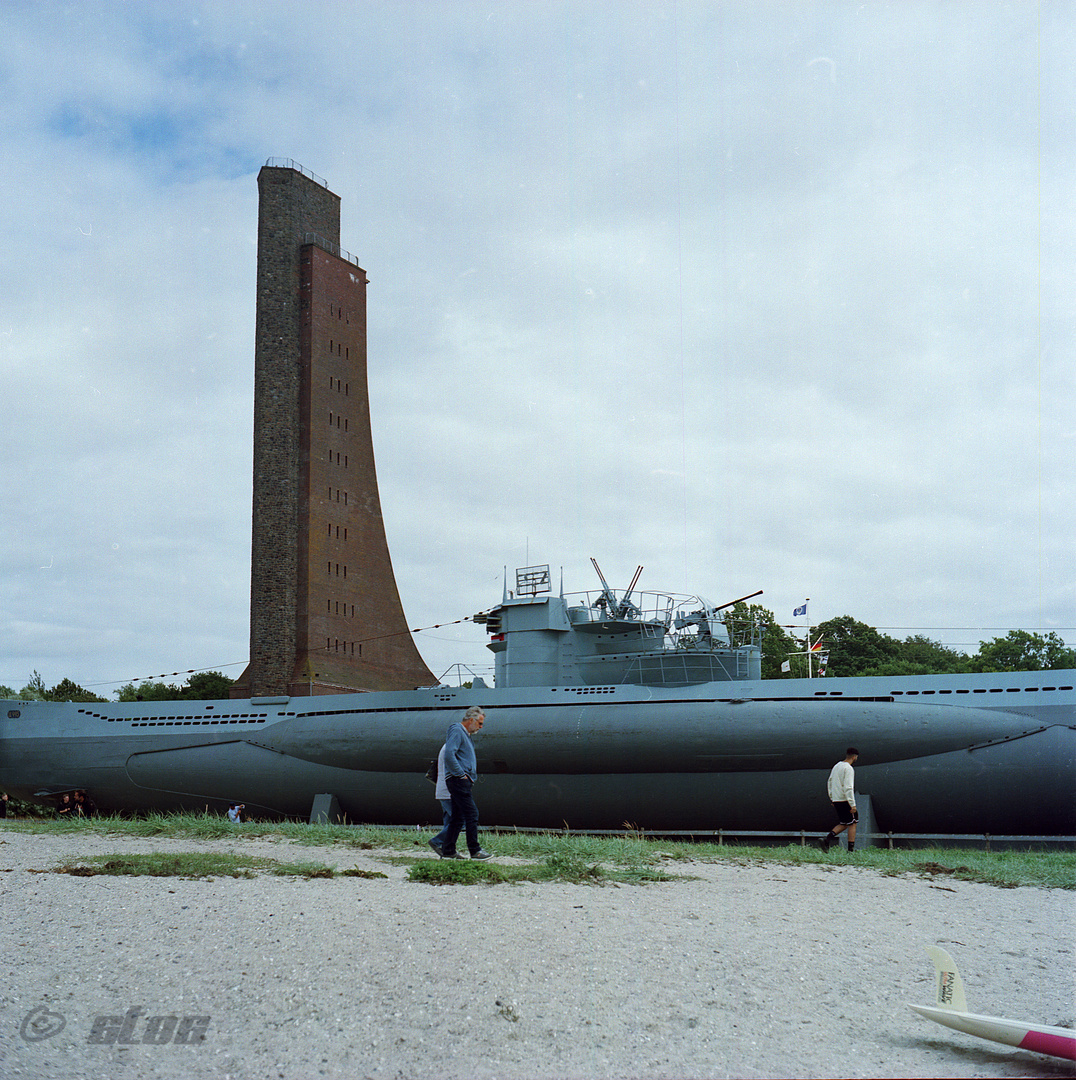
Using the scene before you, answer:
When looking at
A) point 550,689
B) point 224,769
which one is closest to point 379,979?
point 550,689

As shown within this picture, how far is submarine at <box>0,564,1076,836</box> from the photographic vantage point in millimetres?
14320

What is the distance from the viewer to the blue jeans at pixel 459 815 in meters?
8.31

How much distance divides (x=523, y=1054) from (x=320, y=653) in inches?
1109

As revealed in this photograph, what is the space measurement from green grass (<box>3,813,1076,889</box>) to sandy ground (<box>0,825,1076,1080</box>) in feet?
2.59

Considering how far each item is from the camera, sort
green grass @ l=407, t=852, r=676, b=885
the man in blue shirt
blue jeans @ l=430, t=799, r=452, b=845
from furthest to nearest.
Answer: blue jeans @ l=430, t=799, r=452, b=845, the man in blue shirt, green grass @ l=407, t=852, r=676, b=885

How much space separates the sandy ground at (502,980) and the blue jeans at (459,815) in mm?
1455

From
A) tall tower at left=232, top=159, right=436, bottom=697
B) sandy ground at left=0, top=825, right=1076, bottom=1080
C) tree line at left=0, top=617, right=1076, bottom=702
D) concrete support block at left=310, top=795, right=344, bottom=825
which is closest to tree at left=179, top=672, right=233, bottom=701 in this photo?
tree line at left=0, top=617, right=1076, bottom=702

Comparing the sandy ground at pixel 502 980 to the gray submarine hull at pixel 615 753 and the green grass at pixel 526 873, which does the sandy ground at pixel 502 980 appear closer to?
the green grass at pixel 526 873

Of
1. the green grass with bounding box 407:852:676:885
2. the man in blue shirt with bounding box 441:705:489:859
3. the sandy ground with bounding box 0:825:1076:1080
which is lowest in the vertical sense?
the green grass with bounding box 407:852:676:885

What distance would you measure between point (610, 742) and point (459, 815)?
7884mm

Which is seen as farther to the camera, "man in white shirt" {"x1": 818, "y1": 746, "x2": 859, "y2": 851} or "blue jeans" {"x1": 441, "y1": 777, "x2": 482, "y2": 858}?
"man in white shirt" {"x1": 818, "y1": 746, "x2": 859, "y2": 851}

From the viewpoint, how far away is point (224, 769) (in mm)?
18453

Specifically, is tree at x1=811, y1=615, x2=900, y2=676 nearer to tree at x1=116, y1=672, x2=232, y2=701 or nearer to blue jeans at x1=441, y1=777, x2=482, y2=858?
tree at x1=116, y1=672, x2=232, y2=701

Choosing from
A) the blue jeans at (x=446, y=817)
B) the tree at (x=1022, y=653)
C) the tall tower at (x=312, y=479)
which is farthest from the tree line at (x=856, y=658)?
the blue jeans at (x=446, y=817)
